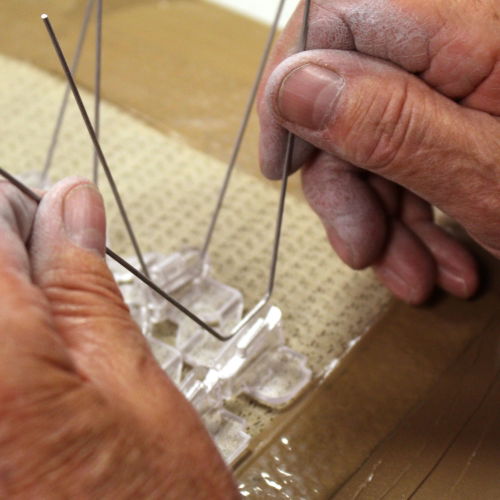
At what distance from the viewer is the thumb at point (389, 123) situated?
0.55m

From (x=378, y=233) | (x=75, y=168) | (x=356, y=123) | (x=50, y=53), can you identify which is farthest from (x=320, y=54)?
(x=50, y=53)

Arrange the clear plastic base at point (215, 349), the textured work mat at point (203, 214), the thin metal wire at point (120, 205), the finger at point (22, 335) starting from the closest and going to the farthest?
1. the finger at point (22, 335)
2. the thin metal wire at point (120, 205)
3. the clear plastic base at point (215, 349)
4. the textured work mat at point (203, 214)

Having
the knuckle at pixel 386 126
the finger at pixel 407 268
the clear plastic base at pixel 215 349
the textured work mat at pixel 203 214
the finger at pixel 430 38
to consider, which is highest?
the finger at pixel 430 38

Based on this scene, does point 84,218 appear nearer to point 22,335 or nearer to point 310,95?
point 22,335

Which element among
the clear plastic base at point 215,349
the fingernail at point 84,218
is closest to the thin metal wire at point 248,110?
the clear plastic base at point 215,349

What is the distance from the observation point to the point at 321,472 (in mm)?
593

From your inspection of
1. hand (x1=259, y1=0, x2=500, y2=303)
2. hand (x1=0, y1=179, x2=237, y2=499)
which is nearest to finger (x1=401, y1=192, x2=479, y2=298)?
hand (x1=259, y1=0, x2=500, y2=303)

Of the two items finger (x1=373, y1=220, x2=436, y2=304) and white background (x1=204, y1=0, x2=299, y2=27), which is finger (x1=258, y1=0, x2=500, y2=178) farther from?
white background (x1=204, y1=0, x2=299, y2=27)

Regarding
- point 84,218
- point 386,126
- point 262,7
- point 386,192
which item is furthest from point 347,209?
point 262,7

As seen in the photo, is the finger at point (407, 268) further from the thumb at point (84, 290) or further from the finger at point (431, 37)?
the thumb at point (84, 290)

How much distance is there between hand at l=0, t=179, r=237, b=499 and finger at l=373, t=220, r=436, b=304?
1.13 feet

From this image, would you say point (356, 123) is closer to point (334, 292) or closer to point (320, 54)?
point (320, 54)

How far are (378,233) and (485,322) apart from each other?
136mm

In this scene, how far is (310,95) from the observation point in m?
0.55
